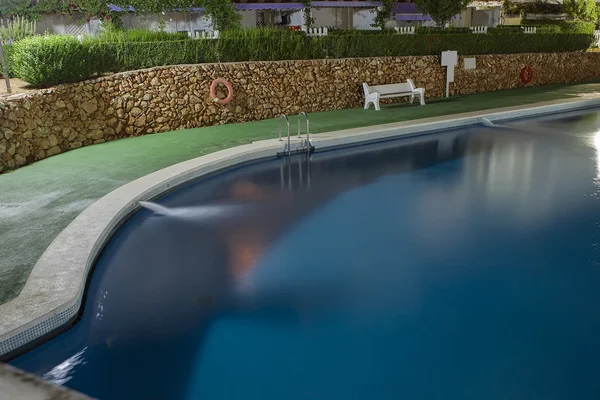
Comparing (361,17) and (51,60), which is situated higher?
(361,17)

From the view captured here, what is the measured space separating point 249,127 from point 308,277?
6754 mm

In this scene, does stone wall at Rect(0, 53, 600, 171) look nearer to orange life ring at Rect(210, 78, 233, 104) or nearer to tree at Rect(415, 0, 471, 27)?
orange life ring at Rect(210, 78, 233, 104)

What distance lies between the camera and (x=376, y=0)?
24781mm

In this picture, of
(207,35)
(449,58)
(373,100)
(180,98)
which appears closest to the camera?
(180,98)

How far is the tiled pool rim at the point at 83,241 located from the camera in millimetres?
3986

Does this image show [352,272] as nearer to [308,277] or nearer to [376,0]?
[308,277]

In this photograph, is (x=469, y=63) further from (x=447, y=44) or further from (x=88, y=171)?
(x=88, y=171)

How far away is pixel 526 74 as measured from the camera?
18375 mm

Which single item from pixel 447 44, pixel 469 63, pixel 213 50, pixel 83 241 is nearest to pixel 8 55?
pixel 213 50

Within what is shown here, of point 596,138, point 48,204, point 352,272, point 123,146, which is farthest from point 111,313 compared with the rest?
point 596,138

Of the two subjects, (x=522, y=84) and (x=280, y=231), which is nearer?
(x=280, y=231)

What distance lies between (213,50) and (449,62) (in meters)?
7.35

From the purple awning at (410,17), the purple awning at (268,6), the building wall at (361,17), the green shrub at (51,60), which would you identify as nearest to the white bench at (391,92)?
the green shrub at (51,60)

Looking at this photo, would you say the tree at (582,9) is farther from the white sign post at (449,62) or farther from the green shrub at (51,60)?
the green shrub at (51,60)
